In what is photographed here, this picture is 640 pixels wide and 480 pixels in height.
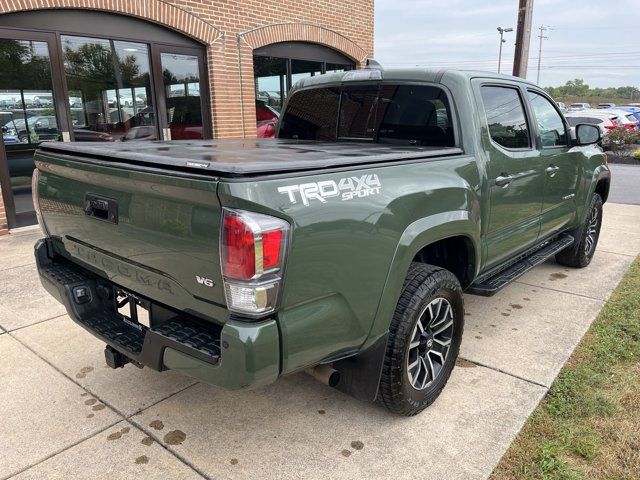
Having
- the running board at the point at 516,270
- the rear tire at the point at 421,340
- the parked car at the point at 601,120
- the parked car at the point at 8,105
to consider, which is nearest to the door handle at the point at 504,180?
the running board at the point at 516,270

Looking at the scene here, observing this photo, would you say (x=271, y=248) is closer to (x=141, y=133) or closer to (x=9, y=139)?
(x=9, y=139)

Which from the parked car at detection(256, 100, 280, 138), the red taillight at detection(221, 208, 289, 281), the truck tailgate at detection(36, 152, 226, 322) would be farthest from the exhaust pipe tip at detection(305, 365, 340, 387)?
the parked car at detection(256, 100, 280, 138)

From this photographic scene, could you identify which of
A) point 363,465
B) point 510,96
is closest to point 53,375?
point 363,465

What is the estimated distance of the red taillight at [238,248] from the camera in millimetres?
1835

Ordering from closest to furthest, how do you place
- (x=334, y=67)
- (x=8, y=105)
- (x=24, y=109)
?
1. (x=8, y=105)
2. (x=24, y=109)
3. (x=334, y=67)

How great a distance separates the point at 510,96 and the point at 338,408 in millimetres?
2607

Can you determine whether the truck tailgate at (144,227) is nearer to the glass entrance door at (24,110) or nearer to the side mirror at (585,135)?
the side mirror at (585,135)

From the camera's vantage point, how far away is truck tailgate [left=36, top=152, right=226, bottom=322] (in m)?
1.97

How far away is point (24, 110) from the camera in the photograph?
22.5ft

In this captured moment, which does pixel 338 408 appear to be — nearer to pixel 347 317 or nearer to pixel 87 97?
pixel 347 317

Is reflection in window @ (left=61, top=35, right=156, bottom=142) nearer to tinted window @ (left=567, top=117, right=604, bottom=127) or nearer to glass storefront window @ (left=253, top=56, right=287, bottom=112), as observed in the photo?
glass storefront window @ (left=253, top=56, right=287, bottom=112)

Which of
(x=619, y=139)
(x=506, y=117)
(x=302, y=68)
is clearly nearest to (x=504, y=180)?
(x=506, y=117)

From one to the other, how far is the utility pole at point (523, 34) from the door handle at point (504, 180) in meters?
7.26

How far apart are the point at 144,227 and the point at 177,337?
19.8 inches
